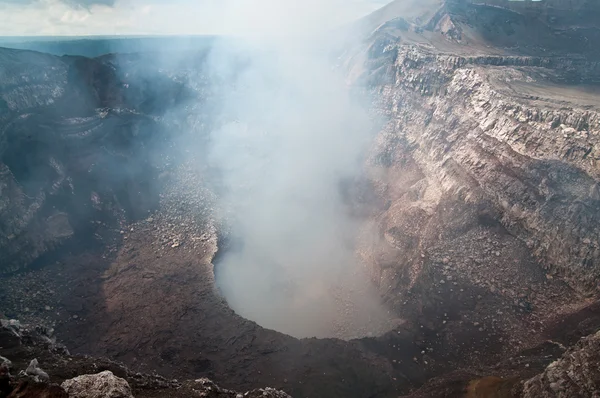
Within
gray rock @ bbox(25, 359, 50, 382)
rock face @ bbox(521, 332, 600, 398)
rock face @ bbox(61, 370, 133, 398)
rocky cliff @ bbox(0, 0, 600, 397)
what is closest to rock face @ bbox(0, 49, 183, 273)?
rocky cliff @ bbox(0, 0, 600, 397)

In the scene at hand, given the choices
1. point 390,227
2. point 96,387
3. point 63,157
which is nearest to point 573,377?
point 96,387

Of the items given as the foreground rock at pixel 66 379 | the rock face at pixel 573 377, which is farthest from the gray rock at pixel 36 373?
the rock face at pixel 573 377

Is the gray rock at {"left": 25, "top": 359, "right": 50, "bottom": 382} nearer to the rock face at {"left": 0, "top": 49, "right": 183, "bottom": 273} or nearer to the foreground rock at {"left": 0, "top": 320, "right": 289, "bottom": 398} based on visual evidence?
the foreground rock at {"left": 0, "top": 320, "right": 289, "bottom": 398}

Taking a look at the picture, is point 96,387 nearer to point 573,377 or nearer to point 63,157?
point 573,377

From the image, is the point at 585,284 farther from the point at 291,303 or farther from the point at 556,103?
the point at 291,303

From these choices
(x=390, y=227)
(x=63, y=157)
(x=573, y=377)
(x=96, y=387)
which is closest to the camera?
(x=96, y=387)

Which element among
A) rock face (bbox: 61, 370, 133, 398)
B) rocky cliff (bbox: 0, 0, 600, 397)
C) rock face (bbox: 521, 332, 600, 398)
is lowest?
rock face (bbox: 521, 332, 600, 398)
